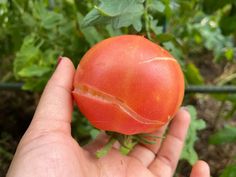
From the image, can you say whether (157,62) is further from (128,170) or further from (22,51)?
(22,51)

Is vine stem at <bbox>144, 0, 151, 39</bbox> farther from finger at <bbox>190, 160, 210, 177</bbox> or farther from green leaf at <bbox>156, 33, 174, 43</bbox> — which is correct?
finger at <bbox>190, 160, 210, 177</bbox>

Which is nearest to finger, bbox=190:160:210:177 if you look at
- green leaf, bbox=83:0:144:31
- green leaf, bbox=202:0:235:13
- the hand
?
the hand

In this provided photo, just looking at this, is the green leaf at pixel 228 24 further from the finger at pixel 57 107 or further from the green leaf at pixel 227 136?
the finger at pixel 57 107

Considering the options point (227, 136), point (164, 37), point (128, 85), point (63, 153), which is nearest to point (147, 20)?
point (164, 37)

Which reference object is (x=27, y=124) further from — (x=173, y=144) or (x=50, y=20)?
(x=173, y=144)

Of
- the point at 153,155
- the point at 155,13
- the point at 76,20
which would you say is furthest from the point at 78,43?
the point at 153,155
